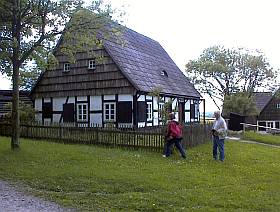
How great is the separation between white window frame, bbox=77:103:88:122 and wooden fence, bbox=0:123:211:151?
741 centimetres

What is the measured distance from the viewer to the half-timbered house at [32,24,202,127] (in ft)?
90.3

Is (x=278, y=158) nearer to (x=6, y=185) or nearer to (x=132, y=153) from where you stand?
(x=132, y=153)

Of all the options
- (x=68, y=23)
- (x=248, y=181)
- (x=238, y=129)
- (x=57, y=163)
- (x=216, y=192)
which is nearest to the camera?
(x=216, y=192)

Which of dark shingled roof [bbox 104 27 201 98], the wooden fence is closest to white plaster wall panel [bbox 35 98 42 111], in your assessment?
dark shingled roof [bbox 104 27 201 98]

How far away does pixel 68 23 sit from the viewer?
16.1 metres

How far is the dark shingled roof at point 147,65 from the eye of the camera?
28078mm

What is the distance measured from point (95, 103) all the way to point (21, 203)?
2058 centimetres

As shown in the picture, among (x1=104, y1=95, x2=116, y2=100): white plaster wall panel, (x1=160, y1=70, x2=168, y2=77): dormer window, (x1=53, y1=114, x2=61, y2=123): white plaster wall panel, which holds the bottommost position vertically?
(x1=53, y1=114, x2=61, y2=123): white plaster wall panel

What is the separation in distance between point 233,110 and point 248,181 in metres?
39.0

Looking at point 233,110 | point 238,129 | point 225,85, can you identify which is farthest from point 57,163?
point 225,85

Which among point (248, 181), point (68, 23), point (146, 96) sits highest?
point (68, 23)

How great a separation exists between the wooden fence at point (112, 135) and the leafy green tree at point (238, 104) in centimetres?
2770

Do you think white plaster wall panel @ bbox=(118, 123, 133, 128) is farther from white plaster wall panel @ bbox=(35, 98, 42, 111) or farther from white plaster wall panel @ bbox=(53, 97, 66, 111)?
white plaster wall panel @ bbox=(35, 98, 42, 111)

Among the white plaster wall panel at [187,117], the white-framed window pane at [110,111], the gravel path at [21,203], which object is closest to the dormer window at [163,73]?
the white plaster wall panel at [187,117]
